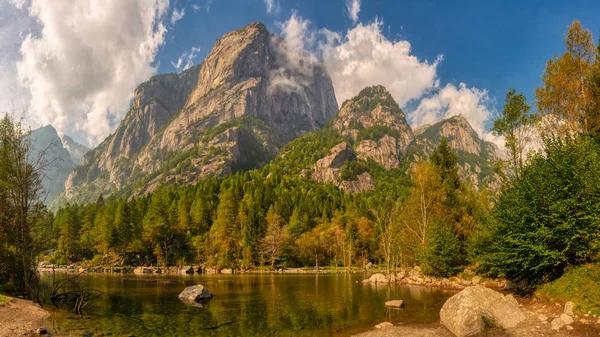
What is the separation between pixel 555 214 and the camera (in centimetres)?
2661

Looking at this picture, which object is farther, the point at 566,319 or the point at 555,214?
the point at 555,214

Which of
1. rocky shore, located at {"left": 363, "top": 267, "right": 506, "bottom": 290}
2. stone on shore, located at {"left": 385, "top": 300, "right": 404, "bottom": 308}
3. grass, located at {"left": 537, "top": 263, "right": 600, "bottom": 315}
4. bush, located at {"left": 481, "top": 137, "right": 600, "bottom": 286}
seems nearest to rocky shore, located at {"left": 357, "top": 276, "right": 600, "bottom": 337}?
grass, located at {"left": 537, "top": 263, "right": 600, "bottom": 315}

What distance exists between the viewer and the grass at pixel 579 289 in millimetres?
21125

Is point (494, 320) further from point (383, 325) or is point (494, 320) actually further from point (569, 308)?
point (383, 325)

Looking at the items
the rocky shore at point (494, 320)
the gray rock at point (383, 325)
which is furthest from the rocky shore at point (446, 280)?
the gray rock at point (383, 325)

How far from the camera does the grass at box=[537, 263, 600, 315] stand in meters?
21.1

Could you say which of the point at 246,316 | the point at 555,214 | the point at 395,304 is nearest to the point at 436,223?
the point at 395,304

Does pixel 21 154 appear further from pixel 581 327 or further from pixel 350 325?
pixel 581 327

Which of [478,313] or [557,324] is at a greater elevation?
[478,313]

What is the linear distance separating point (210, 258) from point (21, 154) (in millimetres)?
88553

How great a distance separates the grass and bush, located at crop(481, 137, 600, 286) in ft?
4.70

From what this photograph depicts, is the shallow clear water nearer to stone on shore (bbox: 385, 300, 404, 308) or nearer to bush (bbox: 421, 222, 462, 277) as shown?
stone on shore (bbox: 385, 300, 404, 308)

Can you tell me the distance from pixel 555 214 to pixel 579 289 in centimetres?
595

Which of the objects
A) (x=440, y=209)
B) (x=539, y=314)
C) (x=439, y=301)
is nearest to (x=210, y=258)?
(x=440, y=209)
